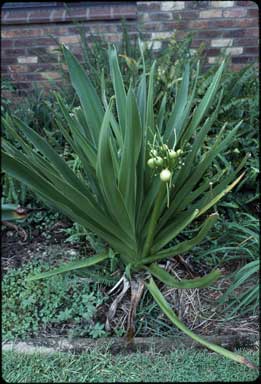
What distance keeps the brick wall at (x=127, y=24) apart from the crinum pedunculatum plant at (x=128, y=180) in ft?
5.66

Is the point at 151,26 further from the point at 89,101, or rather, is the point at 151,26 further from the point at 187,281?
the point at 187,281

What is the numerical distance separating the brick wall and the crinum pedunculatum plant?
1.73 m

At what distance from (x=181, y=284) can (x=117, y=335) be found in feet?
1.77

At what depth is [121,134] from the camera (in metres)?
2.02

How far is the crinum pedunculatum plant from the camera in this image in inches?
68.9

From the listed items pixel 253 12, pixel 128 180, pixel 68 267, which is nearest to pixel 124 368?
pixel 68 267

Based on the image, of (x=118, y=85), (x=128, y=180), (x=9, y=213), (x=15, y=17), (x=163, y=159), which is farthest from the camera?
(x=15, y=17)

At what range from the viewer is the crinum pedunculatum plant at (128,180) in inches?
68.9

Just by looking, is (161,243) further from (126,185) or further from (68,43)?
(68,43)

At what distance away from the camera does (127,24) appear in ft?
12.1

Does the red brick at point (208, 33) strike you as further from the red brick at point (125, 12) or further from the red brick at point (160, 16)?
the red brick at point (125, 12)

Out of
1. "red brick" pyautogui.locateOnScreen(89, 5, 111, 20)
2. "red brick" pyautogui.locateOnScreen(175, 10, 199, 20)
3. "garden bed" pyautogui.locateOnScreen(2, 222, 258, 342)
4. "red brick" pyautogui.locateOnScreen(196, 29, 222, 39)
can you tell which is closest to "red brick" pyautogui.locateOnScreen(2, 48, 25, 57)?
"red brick" pyautogui.locateOnScreen(89, 5, 111, 20)

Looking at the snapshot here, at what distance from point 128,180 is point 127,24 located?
2339 mm

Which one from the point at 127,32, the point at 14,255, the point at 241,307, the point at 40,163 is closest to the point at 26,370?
the point at 14,255
